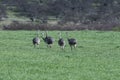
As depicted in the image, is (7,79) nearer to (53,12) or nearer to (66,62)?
(66,62)

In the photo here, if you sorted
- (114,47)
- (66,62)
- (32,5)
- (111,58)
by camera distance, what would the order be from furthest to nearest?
(32,5) < (114,47) < (111,58) < (66,62)

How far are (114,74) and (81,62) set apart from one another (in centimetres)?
421

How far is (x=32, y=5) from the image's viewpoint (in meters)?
105

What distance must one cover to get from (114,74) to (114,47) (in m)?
15.2

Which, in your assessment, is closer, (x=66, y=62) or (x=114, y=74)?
(x=114, y=74)

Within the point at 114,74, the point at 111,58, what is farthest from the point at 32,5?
the point at 114,74

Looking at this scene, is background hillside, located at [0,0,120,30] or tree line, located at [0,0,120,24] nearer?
background hillside, located at [0,0,120,30]

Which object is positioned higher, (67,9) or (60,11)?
(67,9)

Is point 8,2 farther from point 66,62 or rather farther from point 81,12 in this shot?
point 66,62

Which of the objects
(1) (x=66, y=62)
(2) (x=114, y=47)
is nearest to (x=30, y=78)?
(1) (x=66, y=62)

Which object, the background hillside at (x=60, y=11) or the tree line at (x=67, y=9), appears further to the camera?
the tree line at (x=67, y=9)

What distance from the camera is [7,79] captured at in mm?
17938

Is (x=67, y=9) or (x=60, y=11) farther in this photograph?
(x=67, y=9)

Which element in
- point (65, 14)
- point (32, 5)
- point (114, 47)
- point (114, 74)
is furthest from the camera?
point (32, 5)
